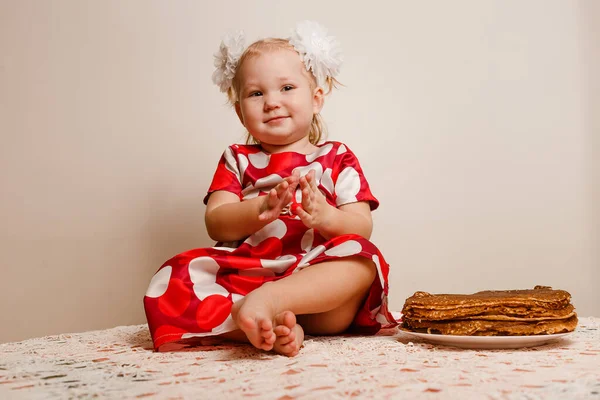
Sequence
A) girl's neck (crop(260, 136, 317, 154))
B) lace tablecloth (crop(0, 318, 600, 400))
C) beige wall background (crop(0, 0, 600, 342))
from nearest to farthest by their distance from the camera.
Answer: lace tablecloth (crop(0, 318, 600, 400)), girl's neck (crop(260, 136, 317, 154)), beige wall background (crop(0, 0, 600, 342))

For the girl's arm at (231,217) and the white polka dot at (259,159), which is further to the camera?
the white polka dot at (259,159)

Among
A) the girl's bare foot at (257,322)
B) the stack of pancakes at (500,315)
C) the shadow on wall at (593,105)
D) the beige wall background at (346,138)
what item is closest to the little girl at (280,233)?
the girl's bare foot at (257,322)

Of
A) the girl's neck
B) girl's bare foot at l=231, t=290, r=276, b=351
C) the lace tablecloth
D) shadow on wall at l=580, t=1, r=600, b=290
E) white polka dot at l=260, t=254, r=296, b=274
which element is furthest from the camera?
shadow on wall at l=580, t=1, r=600, b=290

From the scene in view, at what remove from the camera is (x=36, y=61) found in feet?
5.93

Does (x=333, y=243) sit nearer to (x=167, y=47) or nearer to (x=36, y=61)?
(x=167, y=47)

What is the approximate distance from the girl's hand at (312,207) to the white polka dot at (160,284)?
0.27 metres

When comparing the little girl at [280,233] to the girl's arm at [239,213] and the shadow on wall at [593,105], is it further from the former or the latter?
the shadow on wall at [593,105]

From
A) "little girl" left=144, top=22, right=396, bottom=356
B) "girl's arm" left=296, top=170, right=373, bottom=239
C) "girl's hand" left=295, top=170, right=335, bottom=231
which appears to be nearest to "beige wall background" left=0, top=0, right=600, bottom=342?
"little girl" left=144, top=22, right=396, bottom=356

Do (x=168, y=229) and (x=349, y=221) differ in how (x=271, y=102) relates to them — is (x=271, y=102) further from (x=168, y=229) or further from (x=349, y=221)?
(x=168, y=229)

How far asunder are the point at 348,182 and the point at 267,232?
215 mm

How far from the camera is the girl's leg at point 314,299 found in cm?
95

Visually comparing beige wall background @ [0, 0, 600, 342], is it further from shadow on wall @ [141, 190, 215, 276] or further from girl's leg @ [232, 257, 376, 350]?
girl's leg @ [232, 257, 376, 350]

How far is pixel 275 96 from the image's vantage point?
141 cm

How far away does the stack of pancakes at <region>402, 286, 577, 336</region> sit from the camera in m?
1.00
